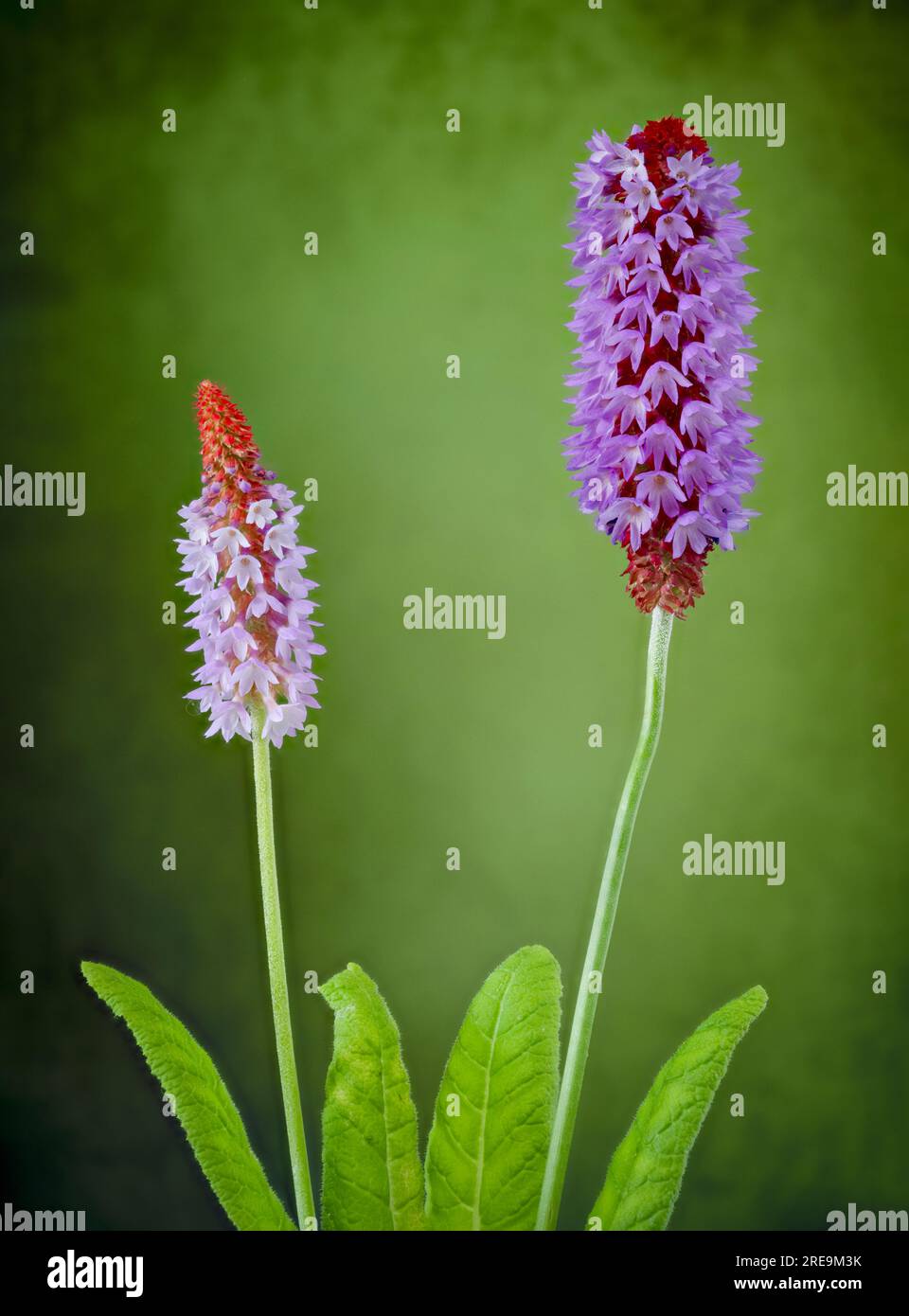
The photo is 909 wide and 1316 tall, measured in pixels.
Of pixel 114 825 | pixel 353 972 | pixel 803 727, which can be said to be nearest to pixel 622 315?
pixel 353 972

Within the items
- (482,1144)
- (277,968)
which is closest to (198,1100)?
(277,968)

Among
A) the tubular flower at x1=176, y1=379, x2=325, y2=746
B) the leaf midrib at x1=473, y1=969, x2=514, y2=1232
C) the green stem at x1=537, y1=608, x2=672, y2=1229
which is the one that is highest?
the tubular flower at x1=176, y1=379, x2=325, y2=746

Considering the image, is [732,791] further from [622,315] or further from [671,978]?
[622,315]

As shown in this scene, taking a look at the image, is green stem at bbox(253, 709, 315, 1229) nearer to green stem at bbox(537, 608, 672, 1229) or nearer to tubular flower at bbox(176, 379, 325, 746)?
tubular flower at bbox(176, 379, 325, 746)

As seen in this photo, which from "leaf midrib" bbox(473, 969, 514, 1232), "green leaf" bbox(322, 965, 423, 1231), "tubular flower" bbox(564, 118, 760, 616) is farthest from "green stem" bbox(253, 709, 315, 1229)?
"tubular flower" bbox(564, 118, 760, 616)

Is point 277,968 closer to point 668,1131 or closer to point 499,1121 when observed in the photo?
point 499,1121
